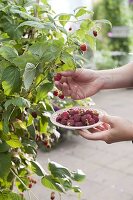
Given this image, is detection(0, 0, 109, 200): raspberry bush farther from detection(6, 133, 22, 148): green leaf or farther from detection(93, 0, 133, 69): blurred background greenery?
detection(93, 0, 133, 69): blurred background greenery

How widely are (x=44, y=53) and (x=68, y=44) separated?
0.53ft

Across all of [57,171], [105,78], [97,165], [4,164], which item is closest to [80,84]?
[105,78]

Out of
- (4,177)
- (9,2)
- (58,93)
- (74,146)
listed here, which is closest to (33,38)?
(9,2)

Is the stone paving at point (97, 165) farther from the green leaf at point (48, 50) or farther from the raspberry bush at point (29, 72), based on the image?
the green leaf at point (48, 50)

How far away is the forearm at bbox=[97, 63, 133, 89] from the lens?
1552 mm

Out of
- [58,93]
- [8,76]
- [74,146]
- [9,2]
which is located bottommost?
[74,146]

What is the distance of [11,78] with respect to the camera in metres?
0.91

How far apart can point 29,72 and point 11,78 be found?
0.21ft

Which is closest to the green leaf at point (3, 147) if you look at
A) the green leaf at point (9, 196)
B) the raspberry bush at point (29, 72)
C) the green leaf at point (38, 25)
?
the raspberry bush at point (29, 72)

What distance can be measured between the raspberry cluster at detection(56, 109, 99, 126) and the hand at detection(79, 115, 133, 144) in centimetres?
3

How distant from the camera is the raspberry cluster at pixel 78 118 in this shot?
47.8 inches

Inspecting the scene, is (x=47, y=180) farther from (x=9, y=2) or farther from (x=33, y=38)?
(x=9, y=2)

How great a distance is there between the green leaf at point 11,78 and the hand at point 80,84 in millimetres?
473

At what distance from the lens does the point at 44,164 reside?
2951 mm
